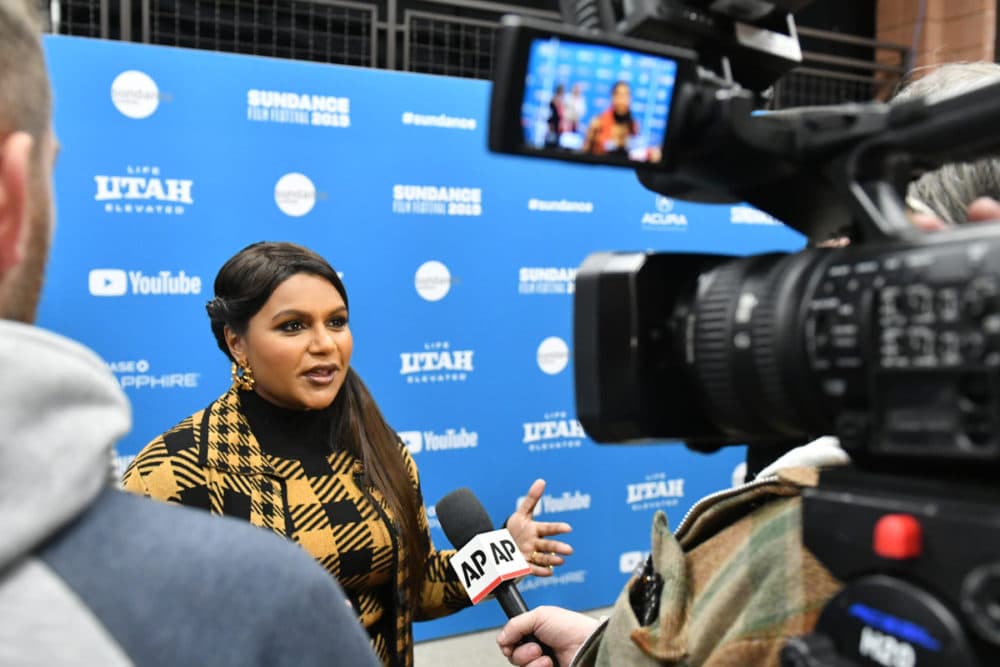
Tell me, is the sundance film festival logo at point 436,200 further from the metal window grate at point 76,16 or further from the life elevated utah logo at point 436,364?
the metal window grate at point 76,16

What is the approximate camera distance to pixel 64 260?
2.15m

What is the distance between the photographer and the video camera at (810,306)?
47cm

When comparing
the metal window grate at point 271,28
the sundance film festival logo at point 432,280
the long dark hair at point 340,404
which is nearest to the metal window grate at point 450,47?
the metal window grate at point 271,28

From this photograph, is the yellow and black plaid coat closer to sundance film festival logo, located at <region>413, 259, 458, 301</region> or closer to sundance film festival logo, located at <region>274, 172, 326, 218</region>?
sundance film festival logo, located at <region>274, 172, 326, 218</region>

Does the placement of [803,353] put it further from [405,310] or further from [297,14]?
[297,14]

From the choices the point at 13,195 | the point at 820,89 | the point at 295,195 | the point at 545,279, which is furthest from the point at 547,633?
the point at 820,89


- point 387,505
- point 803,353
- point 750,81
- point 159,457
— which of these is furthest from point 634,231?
point 803,353

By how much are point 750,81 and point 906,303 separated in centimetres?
32

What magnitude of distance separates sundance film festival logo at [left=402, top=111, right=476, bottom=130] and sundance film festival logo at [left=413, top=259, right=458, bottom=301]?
0.45 meters

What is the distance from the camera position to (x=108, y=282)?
2.21 m

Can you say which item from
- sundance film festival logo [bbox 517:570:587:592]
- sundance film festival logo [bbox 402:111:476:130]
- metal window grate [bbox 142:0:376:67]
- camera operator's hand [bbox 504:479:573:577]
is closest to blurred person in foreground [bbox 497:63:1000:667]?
camera operator's hand [bbox 504:479:573:577]

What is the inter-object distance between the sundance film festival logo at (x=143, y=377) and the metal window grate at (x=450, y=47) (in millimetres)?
1386

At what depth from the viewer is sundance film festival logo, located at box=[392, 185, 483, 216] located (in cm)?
261

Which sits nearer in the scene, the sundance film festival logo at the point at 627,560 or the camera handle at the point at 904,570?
the camera handle at the point at 904,570
